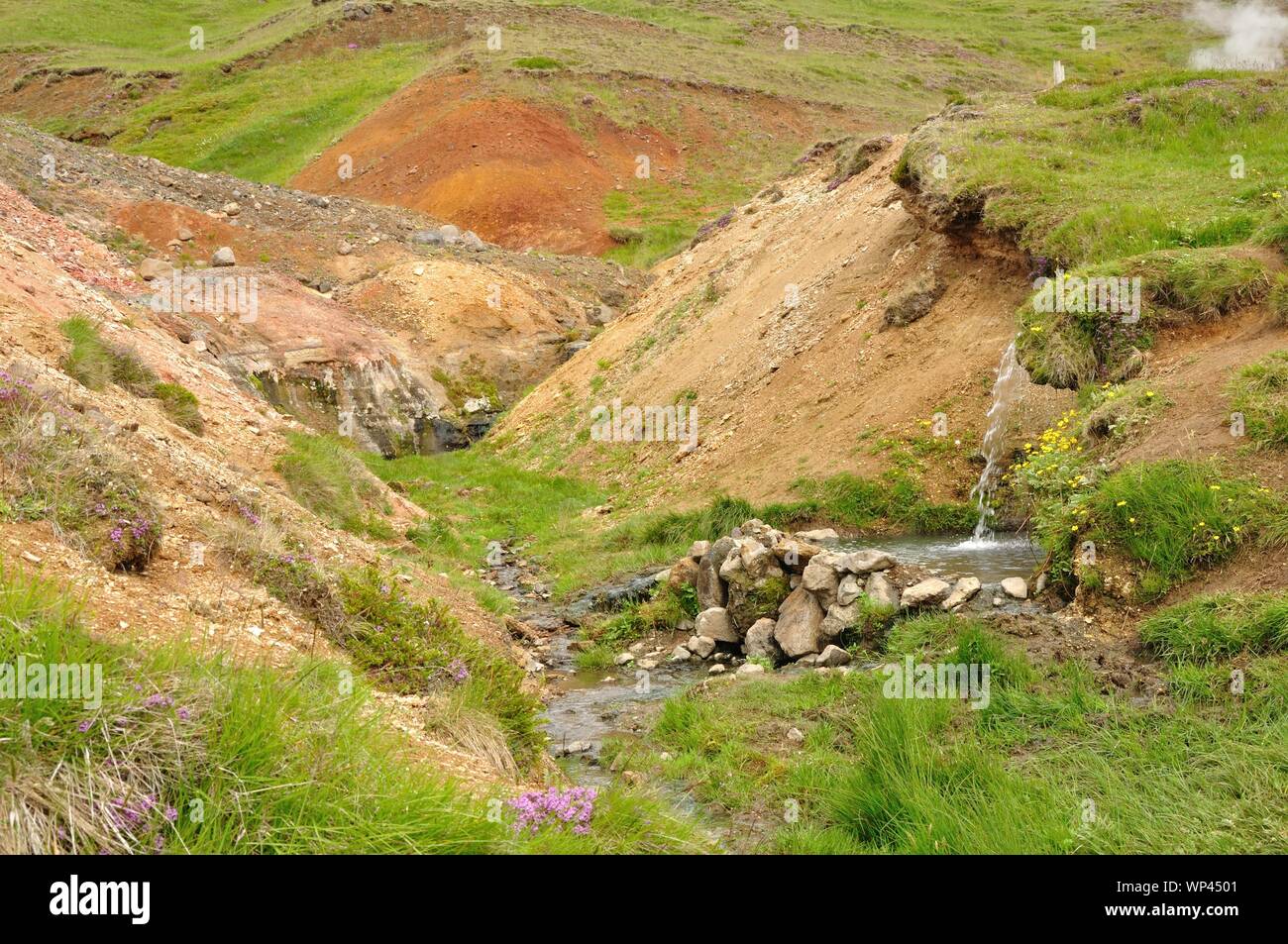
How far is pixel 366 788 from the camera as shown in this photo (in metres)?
4.25

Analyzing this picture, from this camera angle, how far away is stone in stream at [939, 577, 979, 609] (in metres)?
9.02

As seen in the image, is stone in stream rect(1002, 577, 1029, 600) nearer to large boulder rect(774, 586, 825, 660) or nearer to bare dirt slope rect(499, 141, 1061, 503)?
large boulder rect(774, 586, 825, 660)

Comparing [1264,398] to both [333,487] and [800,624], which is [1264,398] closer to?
[800,624]

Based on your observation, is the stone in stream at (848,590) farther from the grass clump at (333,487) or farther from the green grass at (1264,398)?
the grass clump at (333,487)

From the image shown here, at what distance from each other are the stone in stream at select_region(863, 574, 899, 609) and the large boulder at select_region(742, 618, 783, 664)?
3.16ft

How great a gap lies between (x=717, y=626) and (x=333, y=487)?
5.76 meters

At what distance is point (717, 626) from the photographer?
405 inches

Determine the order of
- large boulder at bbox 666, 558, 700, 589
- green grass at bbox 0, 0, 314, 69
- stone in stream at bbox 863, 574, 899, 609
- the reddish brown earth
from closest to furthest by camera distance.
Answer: stone in stream at bbox 863, 574, 899, 609 → large boulder at bbox 666, 558, 700, 589 → the reddish brown earth → green grass at bbox 0, 0, 314, 69

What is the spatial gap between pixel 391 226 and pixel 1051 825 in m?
31.1

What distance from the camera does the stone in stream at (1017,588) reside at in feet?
29.8

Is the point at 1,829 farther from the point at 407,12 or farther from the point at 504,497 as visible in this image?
the point at 407,12

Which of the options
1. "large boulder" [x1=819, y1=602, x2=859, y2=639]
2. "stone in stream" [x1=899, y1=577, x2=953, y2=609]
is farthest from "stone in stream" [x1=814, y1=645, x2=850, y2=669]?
"stone in stream" [x1=899, y1=577, x2=953, y2=609]

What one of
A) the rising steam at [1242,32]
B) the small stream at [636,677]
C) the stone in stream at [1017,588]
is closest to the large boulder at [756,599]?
the small stream at [636,677]
